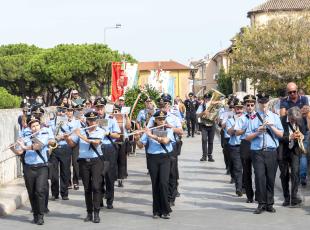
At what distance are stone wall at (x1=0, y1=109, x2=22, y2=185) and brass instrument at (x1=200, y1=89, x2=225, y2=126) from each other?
4992mm

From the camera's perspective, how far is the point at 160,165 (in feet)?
35.7

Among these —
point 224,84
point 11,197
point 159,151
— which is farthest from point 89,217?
point 224,84

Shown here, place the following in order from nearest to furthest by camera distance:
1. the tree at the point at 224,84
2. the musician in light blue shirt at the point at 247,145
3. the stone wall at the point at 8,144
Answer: the musician in light blue shirt at the point at 247,145
the stone wall at the point at 8,144
the tree at the point at 224,84

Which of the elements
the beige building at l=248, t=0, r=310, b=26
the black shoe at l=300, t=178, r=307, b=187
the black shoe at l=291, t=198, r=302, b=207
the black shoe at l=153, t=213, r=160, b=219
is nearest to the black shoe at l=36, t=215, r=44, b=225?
the black shoe at l=153, t=213, r=160, b=219

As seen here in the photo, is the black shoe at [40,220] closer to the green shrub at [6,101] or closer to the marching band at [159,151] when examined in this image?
the marching band at [159,151]

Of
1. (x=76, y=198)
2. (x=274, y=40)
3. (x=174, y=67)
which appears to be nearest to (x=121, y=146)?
(x=76, y=198)

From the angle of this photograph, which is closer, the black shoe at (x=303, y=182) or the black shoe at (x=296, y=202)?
the black shoe at (x=296, y=202)

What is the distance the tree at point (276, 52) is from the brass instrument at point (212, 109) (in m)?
32.5

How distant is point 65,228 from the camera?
10.3 metres

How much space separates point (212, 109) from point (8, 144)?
570cm

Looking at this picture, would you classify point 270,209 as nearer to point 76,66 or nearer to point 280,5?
point 76,66

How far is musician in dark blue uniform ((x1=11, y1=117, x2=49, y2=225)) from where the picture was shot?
35.5 ft

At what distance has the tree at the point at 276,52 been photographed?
5109cm

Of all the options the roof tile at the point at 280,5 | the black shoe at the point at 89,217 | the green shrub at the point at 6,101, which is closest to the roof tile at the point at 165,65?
the roof tile at the point at 280,5
